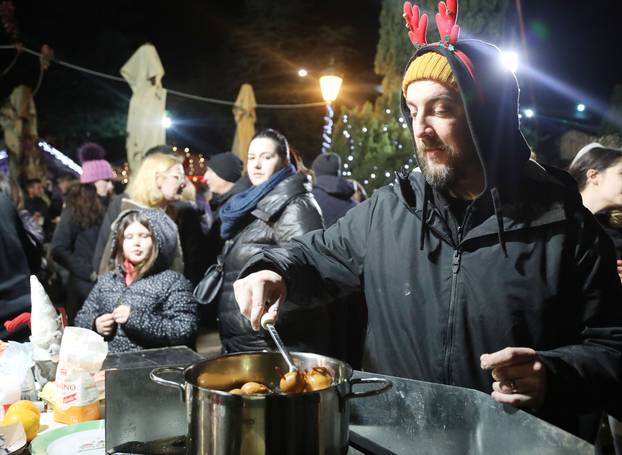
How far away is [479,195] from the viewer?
1873mm

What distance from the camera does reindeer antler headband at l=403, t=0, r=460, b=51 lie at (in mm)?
1876

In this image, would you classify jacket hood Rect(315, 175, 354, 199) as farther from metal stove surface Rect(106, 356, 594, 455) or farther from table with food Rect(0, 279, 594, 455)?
metal stove surface Rect(106, 356, 594, 455)

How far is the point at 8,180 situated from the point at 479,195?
124 inches

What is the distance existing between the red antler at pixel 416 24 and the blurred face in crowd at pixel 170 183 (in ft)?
9.28

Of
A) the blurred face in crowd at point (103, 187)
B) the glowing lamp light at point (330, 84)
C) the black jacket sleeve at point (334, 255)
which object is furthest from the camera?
the glowing lamp light at point (330, 84)

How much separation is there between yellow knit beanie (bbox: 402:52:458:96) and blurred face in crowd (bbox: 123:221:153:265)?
7.51 ft

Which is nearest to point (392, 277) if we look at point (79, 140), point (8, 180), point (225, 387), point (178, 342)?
point (225, 387)

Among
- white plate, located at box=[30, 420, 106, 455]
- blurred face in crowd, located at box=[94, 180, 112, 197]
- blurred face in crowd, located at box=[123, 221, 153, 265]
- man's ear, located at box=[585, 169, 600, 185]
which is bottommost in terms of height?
white plate, located at box=[30, 420, 106, 455]

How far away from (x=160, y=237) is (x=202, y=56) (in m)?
19.3

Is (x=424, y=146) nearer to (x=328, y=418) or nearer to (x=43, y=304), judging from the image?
(x=328, y=418)

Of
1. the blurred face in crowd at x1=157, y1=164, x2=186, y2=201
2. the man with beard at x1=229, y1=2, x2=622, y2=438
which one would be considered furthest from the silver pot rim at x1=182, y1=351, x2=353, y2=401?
the blurred face in crowd at x1=157, y1=164, x2=186, y2=201

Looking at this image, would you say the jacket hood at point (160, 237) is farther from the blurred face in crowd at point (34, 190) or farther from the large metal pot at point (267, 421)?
the blurred face in crowd at point (34, 190)

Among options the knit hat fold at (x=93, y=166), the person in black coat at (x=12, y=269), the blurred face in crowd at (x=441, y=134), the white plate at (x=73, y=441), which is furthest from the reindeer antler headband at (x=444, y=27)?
the knit hat fold at (x=93, y=166)

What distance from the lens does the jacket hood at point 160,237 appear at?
3.69 metres
